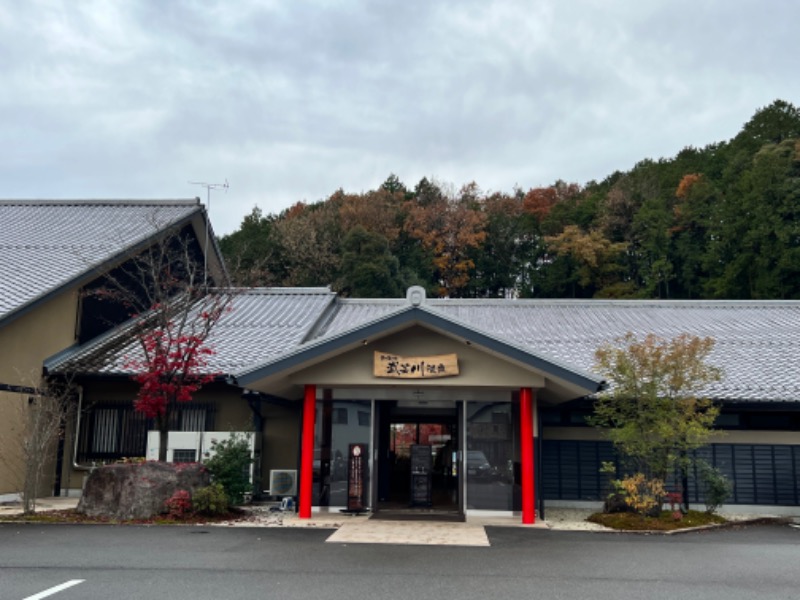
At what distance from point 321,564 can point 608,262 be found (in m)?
33.1

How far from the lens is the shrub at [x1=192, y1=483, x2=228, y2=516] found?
11234 millimetres

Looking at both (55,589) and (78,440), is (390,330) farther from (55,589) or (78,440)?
(78,440)

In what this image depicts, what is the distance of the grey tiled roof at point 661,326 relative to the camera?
14117 mm

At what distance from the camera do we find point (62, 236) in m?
18.2

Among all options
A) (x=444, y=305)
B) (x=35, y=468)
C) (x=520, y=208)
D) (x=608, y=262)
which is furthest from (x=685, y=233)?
(x=35, y=468)

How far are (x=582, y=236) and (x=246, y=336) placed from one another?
26211mm

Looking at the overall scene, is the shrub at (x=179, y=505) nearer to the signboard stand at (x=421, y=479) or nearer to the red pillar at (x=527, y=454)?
the signboard stand at (x=421, y=479)

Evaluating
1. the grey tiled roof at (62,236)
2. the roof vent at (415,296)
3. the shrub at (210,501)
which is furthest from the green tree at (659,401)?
the grey tiled roof at (62,236)

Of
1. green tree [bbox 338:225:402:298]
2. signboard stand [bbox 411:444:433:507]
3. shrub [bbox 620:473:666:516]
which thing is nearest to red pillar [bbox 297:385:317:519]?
signboard stand [bbox 411:444:433:507]

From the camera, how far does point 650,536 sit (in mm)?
10508

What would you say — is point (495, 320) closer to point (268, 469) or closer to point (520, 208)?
point (268, 469)

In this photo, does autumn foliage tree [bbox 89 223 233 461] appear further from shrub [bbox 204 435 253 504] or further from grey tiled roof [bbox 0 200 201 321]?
shrub [bbox 204 435 253 504]

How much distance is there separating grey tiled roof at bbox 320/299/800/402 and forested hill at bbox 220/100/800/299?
42.2 feet

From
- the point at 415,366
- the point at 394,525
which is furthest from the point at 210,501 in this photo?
the point at 415,366
